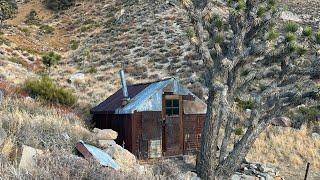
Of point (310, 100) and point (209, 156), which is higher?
point (310, 100)

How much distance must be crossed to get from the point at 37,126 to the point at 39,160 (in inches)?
114

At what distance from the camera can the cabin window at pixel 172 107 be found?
1400 cm

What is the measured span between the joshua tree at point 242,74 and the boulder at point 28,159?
5632mm

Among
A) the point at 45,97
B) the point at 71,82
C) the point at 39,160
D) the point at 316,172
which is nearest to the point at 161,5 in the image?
the point at 71,82

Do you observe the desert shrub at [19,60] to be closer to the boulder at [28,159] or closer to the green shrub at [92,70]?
the green shrub at [92,70]

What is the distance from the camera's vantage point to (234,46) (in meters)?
12.0

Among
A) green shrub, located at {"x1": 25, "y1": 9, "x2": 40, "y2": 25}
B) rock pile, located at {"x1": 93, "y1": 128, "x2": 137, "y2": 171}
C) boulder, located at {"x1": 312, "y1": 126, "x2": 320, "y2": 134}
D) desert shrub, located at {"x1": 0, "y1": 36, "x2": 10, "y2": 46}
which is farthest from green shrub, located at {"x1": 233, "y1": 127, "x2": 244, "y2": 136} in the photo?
green shrub, located at {"x1": 25, "y1": 9, "x2": 40, "y2": 25}

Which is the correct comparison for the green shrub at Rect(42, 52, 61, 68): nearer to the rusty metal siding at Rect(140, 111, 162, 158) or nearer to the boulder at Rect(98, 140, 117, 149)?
the rusty metal siding at Rect(140, 111, 162, 158)

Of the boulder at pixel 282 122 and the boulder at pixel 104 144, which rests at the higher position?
the boulder at pixel 104 144

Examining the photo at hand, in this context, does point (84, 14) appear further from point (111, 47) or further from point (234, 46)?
point (234, 46)

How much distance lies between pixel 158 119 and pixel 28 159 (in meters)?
7.52

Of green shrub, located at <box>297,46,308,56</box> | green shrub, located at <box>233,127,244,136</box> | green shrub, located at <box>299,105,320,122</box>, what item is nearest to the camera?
green shrub, located at <box>297,46,308,56</box>

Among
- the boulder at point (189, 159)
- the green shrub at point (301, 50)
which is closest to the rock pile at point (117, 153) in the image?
the boulder at point (189, 159)

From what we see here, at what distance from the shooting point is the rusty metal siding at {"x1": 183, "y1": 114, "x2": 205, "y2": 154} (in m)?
14.2
